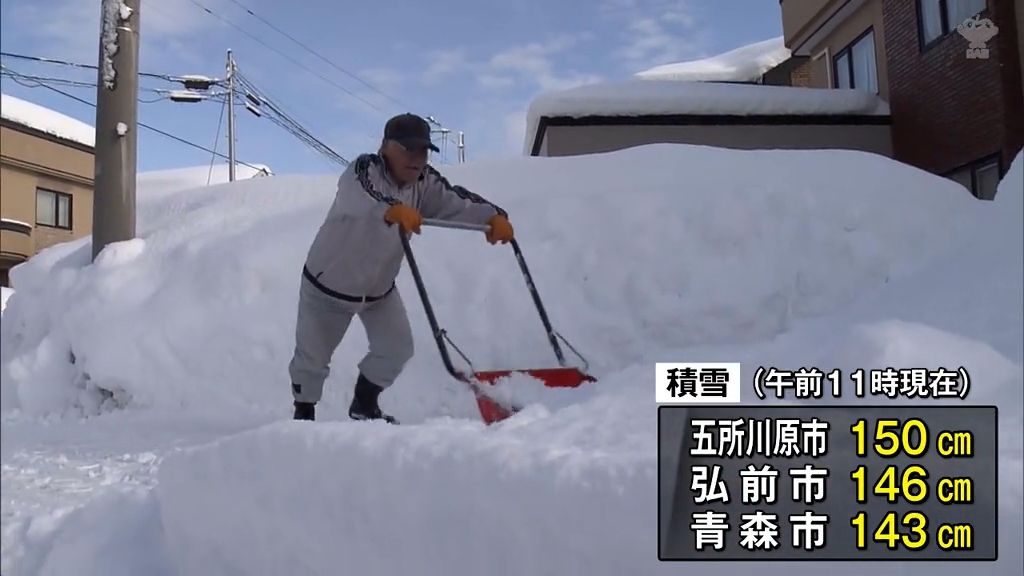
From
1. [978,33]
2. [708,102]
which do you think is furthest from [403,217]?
[978,33]

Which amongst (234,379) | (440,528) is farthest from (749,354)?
(234,379)

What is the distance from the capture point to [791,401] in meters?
1.78

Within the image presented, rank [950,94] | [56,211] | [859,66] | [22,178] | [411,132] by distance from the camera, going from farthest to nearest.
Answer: [859,66], [950,94], [411,132], [56,211], [22,178]

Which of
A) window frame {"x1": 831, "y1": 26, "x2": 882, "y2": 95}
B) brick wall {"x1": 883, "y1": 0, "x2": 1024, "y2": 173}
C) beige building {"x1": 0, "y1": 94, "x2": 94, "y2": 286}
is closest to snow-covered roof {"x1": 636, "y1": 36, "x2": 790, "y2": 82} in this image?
window frame {"x1": 831, "y1": 26, "x2": 882, "y2": 95}

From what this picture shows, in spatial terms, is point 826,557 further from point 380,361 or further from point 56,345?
point 56,345

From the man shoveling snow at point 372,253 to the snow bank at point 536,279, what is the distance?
74cm

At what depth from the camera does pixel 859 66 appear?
10180mm

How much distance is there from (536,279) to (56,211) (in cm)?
305

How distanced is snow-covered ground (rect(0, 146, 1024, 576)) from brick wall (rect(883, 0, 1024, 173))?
8.85 ft

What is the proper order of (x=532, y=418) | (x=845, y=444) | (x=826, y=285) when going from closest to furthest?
(x=845, y=444) < (x=532, y=418) < (x=826, y=285)

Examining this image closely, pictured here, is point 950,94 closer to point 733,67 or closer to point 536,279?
point 536,279

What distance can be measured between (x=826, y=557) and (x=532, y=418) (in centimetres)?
95

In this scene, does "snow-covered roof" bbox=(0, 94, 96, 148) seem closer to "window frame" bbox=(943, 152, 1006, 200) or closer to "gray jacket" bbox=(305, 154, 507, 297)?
"gray jacket" bbox=(305, 154, 507, 297)

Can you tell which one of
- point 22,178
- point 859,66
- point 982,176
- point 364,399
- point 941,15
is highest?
point 859,66
